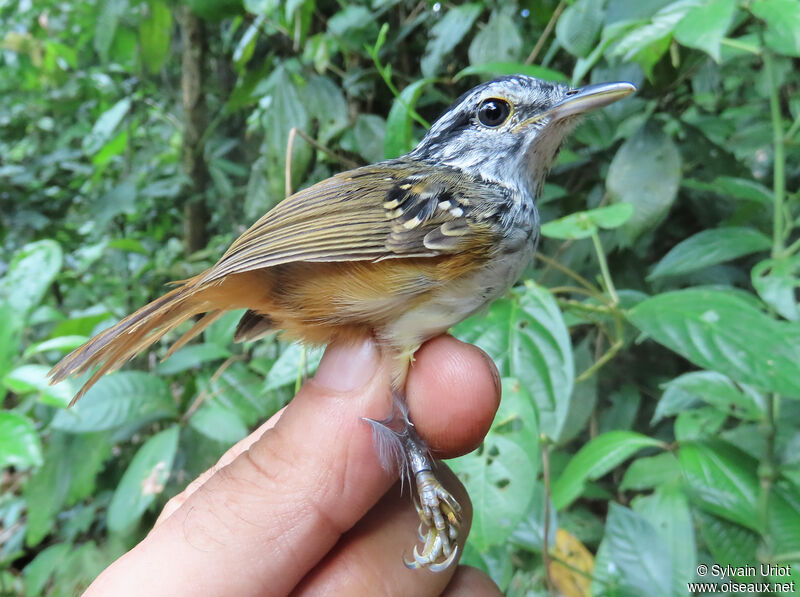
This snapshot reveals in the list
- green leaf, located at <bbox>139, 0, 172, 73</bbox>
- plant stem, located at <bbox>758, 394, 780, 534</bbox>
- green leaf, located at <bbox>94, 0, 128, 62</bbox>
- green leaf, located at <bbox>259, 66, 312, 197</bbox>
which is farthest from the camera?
green leaf, located at <bbox>139, 0, 172, 73</bbox>

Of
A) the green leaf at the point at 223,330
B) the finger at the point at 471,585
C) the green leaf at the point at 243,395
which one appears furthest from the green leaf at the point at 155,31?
the finger at the point at 471,585

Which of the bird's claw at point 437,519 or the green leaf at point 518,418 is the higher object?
the green leaf at point 518,418

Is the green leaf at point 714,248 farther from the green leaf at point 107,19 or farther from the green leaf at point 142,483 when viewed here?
the green leaf at point 107,19

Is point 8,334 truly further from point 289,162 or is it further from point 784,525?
point 784,525

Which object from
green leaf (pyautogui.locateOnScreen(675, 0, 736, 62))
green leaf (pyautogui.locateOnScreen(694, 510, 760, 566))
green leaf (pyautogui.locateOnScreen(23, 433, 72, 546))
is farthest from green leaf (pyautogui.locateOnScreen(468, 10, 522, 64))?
green leaf (pyautogui.locateOnScreen(23, 433, 72, 546))

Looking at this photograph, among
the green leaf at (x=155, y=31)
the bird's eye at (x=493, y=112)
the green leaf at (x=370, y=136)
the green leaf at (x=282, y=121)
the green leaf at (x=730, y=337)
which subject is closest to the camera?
the green leaf at (x=730, y=337)

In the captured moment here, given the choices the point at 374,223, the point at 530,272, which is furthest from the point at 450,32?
the point at 374,223

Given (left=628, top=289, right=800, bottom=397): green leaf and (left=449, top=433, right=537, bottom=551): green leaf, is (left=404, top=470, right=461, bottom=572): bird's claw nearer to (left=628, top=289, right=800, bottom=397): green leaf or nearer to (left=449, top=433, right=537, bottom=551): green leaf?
(left=449, top=433, right=537, bottom=551): green leaf
